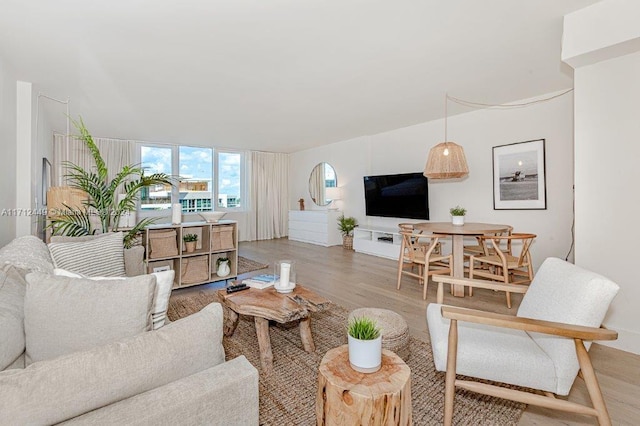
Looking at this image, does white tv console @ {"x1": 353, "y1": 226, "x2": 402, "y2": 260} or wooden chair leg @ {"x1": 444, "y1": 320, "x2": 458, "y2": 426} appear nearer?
wooden chair leg @ {"x1": 444, "y1": 320, "x2": 458, "y2": 426}

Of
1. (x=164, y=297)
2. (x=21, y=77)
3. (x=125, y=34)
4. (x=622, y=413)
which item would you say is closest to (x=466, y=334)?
(x=622, y=413)

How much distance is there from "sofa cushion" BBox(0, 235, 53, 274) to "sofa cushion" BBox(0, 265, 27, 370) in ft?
1.22

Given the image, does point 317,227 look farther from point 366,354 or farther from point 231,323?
point 366,354

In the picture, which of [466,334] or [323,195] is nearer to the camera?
[466,334]

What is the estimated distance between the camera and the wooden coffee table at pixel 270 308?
1.98m

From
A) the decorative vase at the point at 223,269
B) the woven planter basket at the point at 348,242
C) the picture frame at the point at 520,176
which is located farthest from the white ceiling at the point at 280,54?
the woven planter basket at the point at 348,242

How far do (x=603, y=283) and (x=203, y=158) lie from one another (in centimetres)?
748

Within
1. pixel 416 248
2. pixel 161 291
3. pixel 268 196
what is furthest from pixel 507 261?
pixel 268 196

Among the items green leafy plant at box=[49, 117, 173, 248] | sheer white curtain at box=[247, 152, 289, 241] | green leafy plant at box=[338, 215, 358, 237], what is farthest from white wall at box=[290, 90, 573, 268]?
green leafy plant at box=[49, 117, 173, 248]

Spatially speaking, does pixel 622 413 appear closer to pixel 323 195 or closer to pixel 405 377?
pixel 405 377

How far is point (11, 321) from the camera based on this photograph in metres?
1.05

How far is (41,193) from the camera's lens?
4.13 meters

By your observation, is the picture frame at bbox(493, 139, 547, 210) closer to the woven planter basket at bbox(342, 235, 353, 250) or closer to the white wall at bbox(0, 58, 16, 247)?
the woven planter basket at bbox(342, 235, 353, 250)

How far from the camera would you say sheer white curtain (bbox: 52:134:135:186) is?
224 inches
